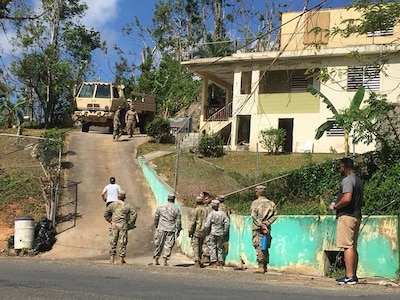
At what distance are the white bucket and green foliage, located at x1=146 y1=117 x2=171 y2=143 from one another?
12.6 meters

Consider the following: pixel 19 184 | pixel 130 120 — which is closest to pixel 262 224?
pixel 19 184

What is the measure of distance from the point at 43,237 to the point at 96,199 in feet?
11.9

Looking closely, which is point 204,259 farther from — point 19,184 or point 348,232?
point 19,184

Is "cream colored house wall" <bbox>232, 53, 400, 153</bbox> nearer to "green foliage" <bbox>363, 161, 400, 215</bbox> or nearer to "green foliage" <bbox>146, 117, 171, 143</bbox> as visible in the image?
"green foliage" <bbox>146, 117, 171, 143</bbox>

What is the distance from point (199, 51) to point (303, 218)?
23040mm

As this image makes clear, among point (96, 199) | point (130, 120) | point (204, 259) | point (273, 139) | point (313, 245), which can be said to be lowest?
point (204, 259)

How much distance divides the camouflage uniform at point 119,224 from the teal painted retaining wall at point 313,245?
2.36 metres

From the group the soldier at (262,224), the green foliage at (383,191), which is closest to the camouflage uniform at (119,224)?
the soldier at (262,224)

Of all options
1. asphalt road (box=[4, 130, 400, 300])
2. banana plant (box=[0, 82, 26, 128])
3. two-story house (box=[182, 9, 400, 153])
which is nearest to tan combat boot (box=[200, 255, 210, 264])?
asphalt road (box=[4, 130, 400, 300])

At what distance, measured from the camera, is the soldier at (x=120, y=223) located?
12742 mm

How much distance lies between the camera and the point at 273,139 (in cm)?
2656

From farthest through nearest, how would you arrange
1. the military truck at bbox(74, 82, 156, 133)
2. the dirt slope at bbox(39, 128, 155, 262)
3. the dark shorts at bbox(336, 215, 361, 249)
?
1. the military truck at bbox(74, 82, 156, 133)
2. the dirt slope at bbox(39, 128, 155, 262)
3. the dark shorts at bbox(336, 215, 361, 249)

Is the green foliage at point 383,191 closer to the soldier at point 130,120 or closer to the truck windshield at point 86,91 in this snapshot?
the soldier at point 130,120

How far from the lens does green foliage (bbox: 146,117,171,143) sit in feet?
90.9
